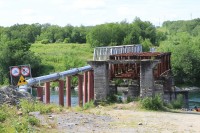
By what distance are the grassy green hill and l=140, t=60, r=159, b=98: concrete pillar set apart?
6339 centimetres

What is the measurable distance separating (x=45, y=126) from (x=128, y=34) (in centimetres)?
9729

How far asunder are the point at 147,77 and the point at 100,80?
3404mm

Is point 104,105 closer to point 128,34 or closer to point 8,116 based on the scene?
point 8,116

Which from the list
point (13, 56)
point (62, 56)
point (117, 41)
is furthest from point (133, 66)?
point (117, 41)

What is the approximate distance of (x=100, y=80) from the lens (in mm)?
29953

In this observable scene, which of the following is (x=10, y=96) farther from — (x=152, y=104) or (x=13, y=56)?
(x=13, y=56)

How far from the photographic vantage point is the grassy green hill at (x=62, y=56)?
9454 centimetres

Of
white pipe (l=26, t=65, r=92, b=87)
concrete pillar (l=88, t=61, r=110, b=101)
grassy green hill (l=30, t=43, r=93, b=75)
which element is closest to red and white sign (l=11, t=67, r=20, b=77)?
white pipe (l=26, t=65, r=92, b=87)

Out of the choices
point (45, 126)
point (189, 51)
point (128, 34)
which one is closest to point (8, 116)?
point (45, 126)

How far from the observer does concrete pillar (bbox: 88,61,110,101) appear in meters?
29.8

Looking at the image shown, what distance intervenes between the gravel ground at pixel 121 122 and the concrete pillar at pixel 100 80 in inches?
214

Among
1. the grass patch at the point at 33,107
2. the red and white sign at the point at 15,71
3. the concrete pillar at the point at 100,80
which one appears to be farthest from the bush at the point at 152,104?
the red and white sign at the point at 15,71

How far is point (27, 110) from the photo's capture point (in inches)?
783

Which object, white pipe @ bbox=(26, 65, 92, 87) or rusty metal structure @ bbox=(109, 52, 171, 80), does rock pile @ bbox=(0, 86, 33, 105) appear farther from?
rusty metal structure @ bbox=(109, 52, 171, 80)
